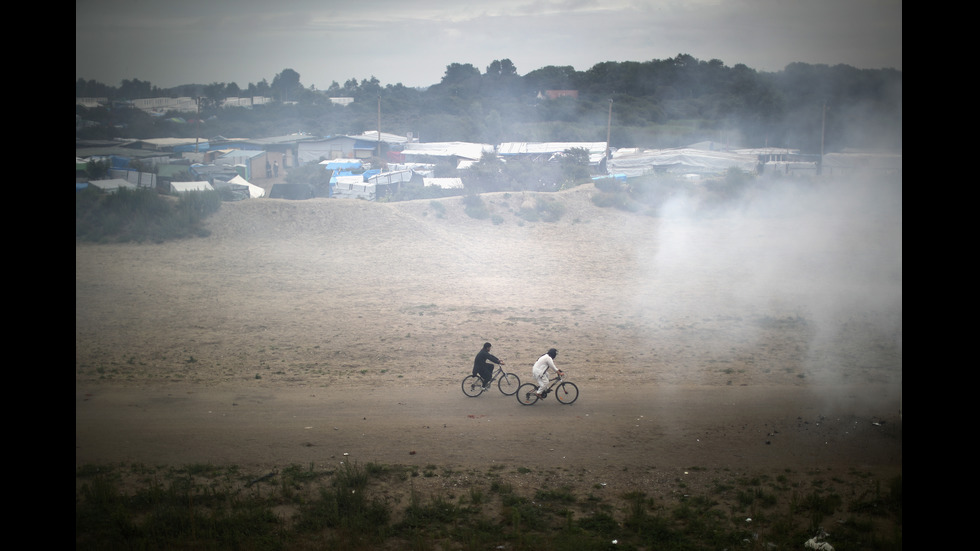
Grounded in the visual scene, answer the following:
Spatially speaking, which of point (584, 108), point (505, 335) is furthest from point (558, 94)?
point (505, 335)

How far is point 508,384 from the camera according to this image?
36.5 ft

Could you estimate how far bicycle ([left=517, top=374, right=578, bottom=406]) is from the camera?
10.5 m

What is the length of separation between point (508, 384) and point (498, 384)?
7.8 inches

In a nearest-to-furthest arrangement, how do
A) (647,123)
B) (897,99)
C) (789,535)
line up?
(789,535), (897,99), (647,123)

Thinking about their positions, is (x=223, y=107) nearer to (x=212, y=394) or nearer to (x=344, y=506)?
(x=212, y=394)

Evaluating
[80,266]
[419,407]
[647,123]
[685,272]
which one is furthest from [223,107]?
[419,407]

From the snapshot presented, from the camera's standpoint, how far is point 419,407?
10.4 m

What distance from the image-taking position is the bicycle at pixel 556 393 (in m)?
10.5

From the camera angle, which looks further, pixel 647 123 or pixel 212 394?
pixel 647 123

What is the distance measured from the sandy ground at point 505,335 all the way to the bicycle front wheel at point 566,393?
0.31 m

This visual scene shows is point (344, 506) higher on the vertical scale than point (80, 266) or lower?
lower

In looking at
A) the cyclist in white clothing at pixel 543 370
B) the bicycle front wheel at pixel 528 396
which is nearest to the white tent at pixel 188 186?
the bicycle front wheel at pixel 528 396

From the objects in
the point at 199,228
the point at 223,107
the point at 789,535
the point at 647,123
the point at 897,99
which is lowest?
the point at 789,535

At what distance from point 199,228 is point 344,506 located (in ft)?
62.0
